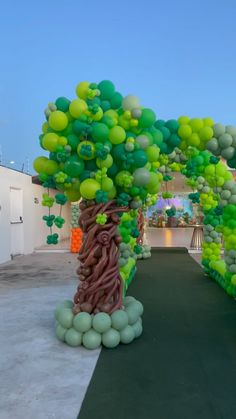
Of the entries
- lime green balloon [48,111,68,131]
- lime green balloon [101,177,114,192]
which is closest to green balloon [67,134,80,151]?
lime green balloon [48,111,68,131]

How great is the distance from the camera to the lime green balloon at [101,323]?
12.4ft

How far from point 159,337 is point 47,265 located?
19.2 ft

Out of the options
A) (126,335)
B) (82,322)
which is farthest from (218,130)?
(82,322)

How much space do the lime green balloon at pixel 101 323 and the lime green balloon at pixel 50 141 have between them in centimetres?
177

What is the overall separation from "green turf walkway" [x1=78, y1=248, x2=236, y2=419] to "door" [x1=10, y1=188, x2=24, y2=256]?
6524mm

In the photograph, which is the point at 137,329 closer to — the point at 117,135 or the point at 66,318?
the point at 66,318

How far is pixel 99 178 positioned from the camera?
363 cm

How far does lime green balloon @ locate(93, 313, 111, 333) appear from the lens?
12.4ft

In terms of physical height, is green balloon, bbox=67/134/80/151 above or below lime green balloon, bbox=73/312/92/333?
above

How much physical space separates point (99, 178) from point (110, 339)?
1.62m

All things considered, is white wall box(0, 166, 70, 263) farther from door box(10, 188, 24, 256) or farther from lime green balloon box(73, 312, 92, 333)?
lime green balloon box(73, 312, 92, 333)

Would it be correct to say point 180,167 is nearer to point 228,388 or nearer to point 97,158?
point 97,158

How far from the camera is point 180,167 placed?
20.1 ft

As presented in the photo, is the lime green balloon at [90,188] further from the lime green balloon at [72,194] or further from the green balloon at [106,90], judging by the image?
the green balloon at [106,90]
